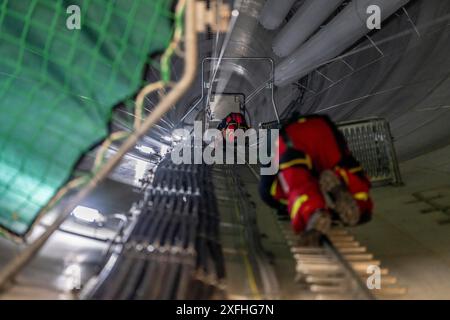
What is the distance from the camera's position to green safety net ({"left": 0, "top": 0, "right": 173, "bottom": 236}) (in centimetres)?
238

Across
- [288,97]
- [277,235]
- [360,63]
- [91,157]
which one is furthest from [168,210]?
[288,97]

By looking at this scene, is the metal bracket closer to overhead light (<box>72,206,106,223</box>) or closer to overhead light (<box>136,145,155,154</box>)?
overhead light (<box>72,206,106,223</box>)

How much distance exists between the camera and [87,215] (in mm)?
2799

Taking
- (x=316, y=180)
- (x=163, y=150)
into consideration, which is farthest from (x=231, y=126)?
(x=316, y=180)

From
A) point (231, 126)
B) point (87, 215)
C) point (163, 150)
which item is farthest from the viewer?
point (231, 126)

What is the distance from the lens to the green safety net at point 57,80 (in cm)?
238

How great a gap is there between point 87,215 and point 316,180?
62.1 inches

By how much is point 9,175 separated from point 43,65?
2.33 feet

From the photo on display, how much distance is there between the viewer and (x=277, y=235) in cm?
Answer: 311

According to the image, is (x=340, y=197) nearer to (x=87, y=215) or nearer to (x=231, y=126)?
(x=87, y=215)
